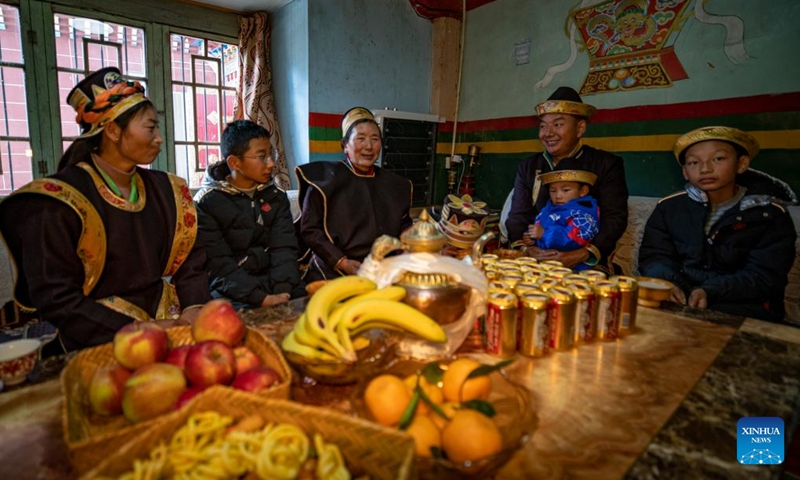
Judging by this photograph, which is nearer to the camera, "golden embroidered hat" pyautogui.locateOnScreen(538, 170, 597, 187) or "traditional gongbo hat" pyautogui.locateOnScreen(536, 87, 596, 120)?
"golden embroidered hat" pyautogui.locateOnScreen(538, 170, 597, 187)

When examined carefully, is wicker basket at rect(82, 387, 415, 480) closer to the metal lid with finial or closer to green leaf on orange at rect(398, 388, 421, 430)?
green leaf on orange at rect(398, 388, 421, 430)

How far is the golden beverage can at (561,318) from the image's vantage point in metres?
1.20

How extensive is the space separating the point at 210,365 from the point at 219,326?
0.20 meters

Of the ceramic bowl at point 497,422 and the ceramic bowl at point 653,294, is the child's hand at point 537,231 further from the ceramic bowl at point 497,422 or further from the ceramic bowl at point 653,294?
the ceramic bowl at point 497,422

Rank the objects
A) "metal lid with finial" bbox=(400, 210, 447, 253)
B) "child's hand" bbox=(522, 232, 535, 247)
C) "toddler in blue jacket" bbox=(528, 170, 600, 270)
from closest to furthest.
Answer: "metal lid with finial" bbox=(400, 210, 447, 253) → "toddler in blue jacket" bbox=(528, 170, 600, 270) → "child's hand" bbox=(522, 232, 535, 247)

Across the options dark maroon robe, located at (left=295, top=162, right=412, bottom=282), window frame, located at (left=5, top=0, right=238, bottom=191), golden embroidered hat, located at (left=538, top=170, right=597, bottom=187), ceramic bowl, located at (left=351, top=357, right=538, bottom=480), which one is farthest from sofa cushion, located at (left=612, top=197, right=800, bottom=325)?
window frame, located at (left=5, top=0, right=238, bottom=191)

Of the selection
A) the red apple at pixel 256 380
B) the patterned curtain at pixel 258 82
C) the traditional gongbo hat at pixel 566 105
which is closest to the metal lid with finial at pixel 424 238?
the red apple at pixel 256 380

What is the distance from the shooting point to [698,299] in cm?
213

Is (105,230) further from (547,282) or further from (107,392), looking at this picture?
(547,282)

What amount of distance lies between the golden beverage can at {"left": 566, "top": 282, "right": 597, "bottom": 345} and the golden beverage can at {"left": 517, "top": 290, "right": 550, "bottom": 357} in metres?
0.13

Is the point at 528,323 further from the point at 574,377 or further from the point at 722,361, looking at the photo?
the point at 722,361

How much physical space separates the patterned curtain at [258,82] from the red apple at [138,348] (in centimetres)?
399

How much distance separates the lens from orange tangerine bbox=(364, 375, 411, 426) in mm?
757

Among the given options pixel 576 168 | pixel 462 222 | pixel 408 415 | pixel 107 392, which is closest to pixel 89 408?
pixel 107 392
